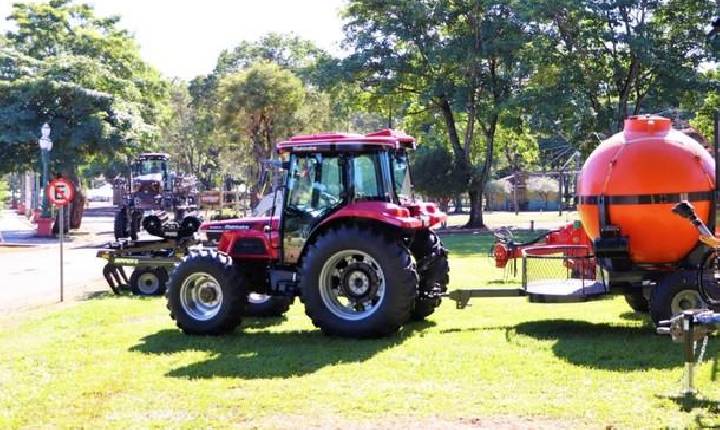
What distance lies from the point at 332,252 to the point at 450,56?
29.5 metres

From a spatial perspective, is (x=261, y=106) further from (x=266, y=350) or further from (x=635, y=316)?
(x=266, y=350)

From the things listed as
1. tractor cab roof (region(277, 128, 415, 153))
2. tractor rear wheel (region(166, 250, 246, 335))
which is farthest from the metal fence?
tractor rear wheel (region(166, 250, 246, 335))

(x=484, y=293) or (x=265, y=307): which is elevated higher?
(x=484, y=293)

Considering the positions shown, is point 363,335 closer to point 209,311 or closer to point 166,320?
point 209,311

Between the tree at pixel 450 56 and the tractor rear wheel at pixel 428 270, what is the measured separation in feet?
85.5

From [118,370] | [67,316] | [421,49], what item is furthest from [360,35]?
[118,370]

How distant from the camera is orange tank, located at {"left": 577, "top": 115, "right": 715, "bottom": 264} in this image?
10492mm

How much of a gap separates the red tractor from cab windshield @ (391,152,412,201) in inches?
0.6

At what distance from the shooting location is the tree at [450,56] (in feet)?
Result: 127

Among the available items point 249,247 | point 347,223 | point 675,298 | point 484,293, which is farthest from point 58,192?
point 675,298

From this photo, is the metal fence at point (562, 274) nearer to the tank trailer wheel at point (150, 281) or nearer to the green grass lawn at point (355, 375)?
the green grass lawn at point (355, 375)

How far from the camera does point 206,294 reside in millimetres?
11617

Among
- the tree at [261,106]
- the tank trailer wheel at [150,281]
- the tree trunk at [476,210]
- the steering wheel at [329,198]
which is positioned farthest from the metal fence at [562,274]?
the tree at [261,106]

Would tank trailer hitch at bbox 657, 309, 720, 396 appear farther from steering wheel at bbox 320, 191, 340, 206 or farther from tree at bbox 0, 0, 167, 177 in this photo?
tree at bbox 0, 0, 167, 177
